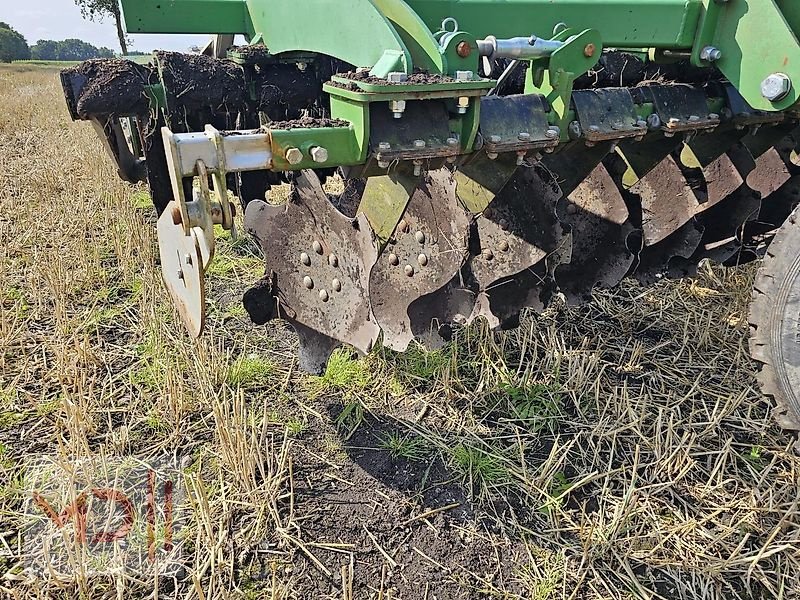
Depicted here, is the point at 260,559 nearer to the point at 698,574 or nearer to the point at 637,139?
the point at 698,574

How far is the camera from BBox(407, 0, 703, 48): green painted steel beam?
1958 millimetres

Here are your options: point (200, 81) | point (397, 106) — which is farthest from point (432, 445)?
point (200, 81)

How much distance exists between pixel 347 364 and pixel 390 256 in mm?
833

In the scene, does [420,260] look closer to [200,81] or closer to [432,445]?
[432,445]

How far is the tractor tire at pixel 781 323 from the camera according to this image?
1.77 metres

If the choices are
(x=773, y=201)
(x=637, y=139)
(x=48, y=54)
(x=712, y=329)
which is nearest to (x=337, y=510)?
(x=637, y=139)

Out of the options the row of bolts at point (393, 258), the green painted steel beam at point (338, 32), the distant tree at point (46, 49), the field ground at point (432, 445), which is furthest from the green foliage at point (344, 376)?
the distant tree at point (46, 49)

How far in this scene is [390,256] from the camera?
1.94 meters

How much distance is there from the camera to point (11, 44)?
1705 inches

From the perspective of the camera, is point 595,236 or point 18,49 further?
point 18,49

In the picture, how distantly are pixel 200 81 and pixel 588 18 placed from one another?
1409 millimetres

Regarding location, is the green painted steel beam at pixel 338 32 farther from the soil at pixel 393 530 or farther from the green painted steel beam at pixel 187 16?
the soil at pixel 393 530

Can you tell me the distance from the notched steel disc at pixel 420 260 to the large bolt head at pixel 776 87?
0.92 metres

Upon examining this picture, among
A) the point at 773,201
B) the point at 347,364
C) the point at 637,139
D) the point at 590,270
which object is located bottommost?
the point at 347,364
